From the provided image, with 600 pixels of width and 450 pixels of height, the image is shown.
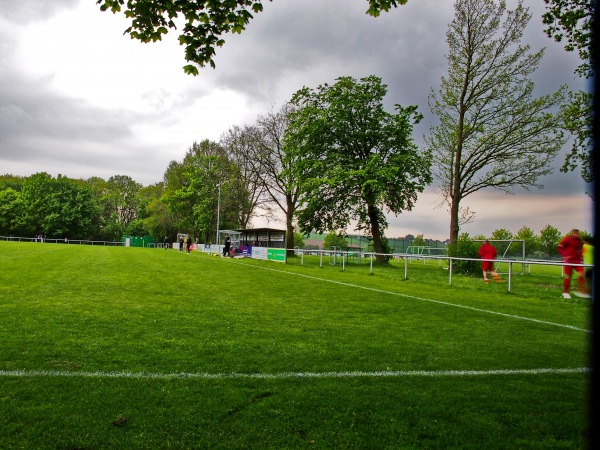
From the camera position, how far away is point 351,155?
32531 mm

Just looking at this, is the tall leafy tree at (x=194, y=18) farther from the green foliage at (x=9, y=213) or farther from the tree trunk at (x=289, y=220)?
the green foliage at (x=9, y=213)

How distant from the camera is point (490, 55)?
27.8 m

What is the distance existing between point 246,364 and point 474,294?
11.2 m

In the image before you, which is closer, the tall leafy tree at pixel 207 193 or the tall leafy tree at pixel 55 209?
the tall leafy tree at pixel 207 193

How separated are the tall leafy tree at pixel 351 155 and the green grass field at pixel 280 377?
21075 mm

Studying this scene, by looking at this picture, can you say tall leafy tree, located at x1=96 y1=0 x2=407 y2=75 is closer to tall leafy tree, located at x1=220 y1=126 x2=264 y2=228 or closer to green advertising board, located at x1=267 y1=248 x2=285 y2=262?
green advertising board, located at x1=267 y1=248 x2=285 y2=262

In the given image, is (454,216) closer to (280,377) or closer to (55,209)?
(280,377)

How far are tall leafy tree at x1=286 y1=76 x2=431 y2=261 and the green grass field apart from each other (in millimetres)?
21075

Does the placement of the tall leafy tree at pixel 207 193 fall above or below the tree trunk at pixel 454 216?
above

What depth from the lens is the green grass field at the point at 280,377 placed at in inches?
129

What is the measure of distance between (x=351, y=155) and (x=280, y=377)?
95.5 ft

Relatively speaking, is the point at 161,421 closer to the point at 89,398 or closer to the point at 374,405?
the point at 89,398

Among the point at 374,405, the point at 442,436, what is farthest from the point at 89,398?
the point at 442,436

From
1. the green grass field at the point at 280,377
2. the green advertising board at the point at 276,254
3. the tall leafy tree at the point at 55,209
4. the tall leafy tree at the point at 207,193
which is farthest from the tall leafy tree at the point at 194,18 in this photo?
the tall leafy tree at the point at 55,209
